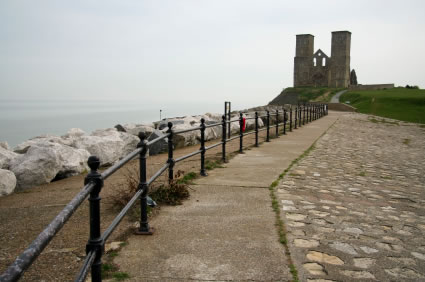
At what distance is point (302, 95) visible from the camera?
68.2 meters

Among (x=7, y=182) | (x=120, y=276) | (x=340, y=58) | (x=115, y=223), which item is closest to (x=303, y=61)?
(x=340, y=58)

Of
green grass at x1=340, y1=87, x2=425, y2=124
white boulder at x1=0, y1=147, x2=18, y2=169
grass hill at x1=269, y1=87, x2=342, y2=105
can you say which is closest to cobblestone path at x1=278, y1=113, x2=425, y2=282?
white boulder at x1=0, y1=147, x2=18, y2=169

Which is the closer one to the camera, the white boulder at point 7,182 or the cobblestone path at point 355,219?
the cobblestone path at point 355,219

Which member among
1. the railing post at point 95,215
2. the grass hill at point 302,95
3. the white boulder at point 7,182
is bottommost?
the white boulder at point 7,182

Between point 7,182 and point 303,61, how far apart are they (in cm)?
8081

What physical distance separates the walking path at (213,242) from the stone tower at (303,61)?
263 feet

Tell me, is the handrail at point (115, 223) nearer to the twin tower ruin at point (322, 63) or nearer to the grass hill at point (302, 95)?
the grass hill at point (302, 95)

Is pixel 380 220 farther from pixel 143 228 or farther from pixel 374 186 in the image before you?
pixel 143 228

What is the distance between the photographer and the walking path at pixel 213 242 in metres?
3.19

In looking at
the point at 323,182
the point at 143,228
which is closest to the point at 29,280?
the point at 143,228

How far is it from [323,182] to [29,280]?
4890 mm

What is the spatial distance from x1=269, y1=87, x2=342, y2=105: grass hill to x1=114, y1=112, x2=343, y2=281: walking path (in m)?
55.4

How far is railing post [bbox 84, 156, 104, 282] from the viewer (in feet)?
7.86

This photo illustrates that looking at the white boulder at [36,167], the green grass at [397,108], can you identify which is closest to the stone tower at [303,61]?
the green grass at [397,108]
